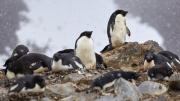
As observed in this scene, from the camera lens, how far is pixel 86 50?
7.11 metres

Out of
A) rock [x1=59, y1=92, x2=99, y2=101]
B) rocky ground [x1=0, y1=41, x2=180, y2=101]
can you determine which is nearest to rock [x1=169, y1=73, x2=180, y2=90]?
rocky ground [x1=0, y1=41, x2=180, y2=101]

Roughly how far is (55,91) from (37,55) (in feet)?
6.96

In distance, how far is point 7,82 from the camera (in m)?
4.82

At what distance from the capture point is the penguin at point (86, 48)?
7098 millimetres

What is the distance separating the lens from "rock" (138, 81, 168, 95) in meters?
4.34

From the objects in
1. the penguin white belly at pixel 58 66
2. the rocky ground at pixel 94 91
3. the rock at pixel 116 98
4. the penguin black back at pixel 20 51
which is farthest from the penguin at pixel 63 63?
the rock at pixel 116 98

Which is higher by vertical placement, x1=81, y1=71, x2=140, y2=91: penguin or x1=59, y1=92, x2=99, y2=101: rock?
x1=81, y1=71, x2=140, y2=91: penguin

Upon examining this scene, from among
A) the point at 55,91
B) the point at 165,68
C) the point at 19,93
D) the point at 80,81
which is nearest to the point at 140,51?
the point at 165,68

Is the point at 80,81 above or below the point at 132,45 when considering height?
below

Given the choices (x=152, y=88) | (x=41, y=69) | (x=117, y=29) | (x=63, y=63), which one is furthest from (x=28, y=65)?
(x=117, y=29)

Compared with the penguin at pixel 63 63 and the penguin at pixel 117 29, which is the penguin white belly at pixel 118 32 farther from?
the penguin at pixel 63 63

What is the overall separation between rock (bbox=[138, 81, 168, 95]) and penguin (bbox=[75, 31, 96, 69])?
2.86 metres

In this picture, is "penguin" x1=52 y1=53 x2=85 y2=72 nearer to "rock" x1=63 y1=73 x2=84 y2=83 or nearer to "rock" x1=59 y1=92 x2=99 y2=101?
"rock" x1=63 y1=73 x2=84 y2=83

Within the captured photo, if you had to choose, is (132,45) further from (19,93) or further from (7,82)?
(19,93)
